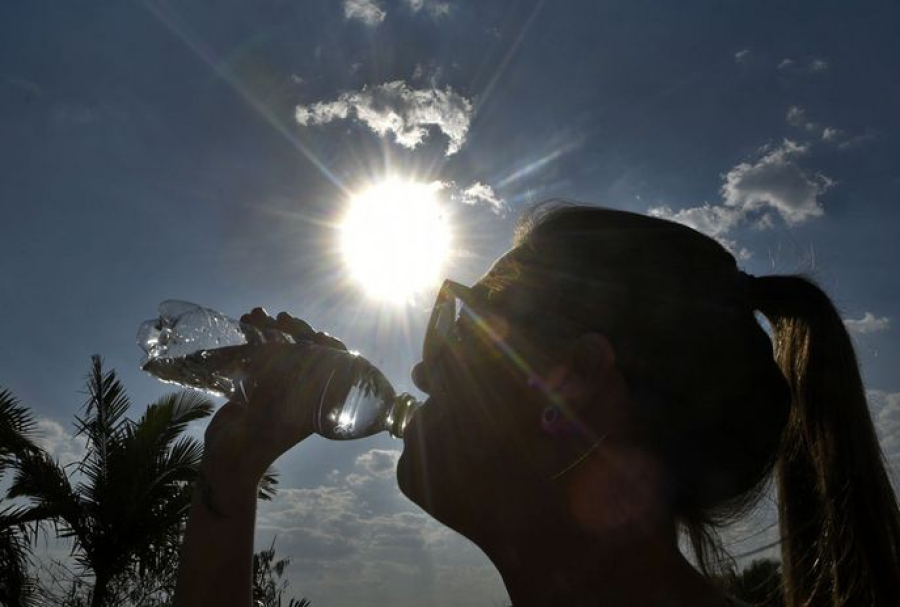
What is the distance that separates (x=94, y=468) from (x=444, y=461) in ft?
35.4

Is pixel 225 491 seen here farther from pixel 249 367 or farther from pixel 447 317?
pixel 447 317

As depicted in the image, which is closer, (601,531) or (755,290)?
(601,531)

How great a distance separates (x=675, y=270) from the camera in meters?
1.77

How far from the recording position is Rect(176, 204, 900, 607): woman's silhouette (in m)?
1.68

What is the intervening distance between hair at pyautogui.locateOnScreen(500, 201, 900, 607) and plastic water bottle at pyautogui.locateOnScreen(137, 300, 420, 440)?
86cm

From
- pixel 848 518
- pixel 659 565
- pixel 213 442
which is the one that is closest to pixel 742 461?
pixel 848 518

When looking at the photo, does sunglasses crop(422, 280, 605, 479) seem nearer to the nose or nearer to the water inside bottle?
the nose

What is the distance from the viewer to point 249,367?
2.58 metres

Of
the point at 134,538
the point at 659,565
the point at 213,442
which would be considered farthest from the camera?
the point at 134,538

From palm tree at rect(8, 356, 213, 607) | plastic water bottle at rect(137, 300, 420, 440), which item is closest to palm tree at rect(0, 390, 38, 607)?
palm tree at rect(8, 356, 213, 607)

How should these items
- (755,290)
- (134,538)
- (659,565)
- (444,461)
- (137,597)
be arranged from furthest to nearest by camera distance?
1. (137,597)
2. (134,538)
3. (755,290)
4. (444,461)
5. (659,565)

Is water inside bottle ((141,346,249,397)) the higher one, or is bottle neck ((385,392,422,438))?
water inside bottle ((141,346,249,397))

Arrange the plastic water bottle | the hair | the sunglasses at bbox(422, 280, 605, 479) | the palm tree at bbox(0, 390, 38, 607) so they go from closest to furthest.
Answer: the hair
the sunglasses at bbox(422, 280, 605, 479)
the plastic water bottle
the palm tree at bbox(0, 390, 38, 607)

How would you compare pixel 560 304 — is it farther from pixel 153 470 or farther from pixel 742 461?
pixel 153 470
